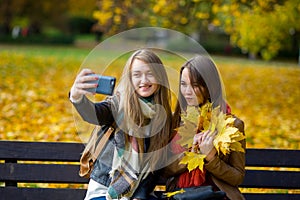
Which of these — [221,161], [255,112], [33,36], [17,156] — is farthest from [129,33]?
[33,36]

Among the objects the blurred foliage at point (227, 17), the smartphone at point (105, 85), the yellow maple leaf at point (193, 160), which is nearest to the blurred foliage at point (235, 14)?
the blurred foliage at point (227, 17)

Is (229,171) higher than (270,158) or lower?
higher

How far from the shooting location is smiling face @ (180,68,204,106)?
11.8 feet

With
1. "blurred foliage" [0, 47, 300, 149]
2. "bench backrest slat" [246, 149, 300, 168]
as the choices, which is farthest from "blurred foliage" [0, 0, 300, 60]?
"bench backrest slat" [246, 149, 300, 168]

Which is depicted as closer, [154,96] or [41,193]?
[154,96]

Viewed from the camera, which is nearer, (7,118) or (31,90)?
(7,118)

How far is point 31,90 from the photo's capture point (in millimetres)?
13039

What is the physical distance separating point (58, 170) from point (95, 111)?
861 mm

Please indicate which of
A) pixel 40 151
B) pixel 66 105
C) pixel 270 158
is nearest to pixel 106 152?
pixel 40 151

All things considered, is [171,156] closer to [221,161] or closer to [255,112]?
[221,161]

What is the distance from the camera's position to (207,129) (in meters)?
3.53

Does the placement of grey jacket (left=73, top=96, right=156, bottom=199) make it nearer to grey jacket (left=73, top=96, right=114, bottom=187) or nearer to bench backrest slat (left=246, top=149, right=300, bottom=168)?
grey jacket (left=73, top=96, right=114, bottom=187)

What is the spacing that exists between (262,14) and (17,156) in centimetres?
826

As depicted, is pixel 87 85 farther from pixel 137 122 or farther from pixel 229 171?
pixel 229 171
